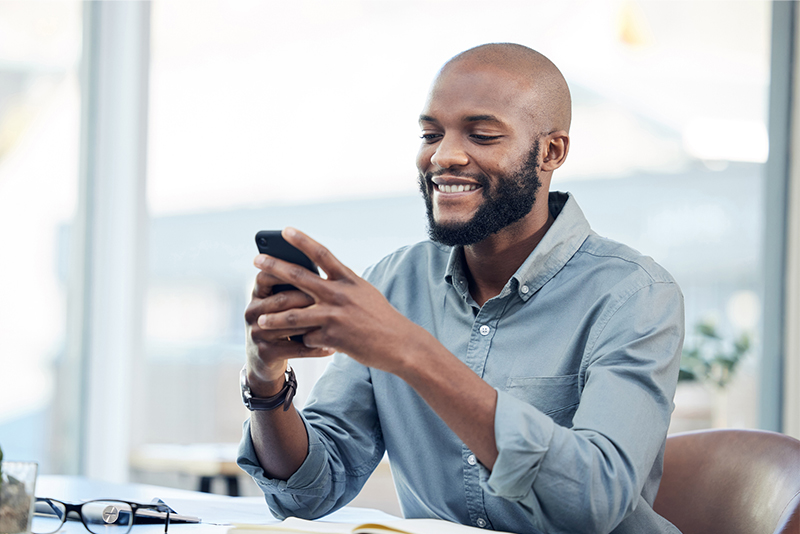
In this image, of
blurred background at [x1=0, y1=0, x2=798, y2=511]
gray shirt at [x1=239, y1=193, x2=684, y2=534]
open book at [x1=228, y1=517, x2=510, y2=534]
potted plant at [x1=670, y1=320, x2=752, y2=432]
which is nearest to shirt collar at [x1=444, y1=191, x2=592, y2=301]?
gray shirt at [x1=239, y1=193, x2=684, y2=534]

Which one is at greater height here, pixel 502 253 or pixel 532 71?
pixel 532 71

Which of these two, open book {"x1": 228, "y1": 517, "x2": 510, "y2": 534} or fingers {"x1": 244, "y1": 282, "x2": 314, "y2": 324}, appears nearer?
open book {"x1": 228, "y1": 517, "x2": 510, "y2": 534}

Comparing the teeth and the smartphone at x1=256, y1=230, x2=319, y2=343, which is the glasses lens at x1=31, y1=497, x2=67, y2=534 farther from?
the teeth

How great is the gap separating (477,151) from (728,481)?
682 mm

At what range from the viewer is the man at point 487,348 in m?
0.88

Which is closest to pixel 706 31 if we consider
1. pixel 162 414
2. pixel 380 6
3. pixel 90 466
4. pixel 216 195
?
pixel 380 6

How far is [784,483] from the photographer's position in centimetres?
116

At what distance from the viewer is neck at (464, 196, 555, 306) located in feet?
4.32

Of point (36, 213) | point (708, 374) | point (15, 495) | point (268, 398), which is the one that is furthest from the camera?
point (708, 374)

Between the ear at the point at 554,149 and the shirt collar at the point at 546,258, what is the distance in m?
0.07

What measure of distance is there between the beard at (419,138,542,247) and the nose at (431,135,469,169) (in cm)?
3

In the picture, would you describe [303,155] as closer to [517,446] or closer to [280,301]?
[280,301]

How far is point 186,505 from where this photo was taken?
1.18 metres

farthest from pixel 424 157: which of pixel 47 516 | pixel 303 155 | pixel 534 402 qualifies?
pixel 303 155
